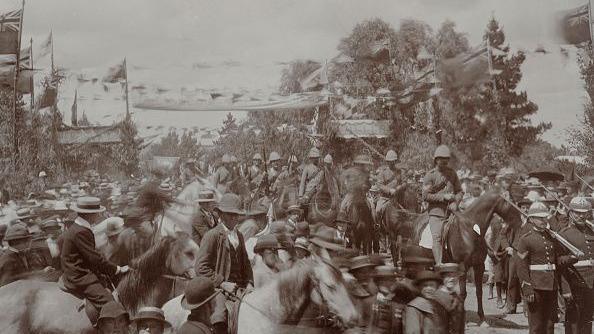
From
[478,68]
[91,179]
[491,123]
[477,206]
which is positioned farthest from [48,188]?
[491,123]

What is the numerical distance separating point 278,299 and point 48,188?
943 centimetres

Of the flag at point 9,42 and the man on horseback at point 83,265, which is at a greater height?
the flag at point 9,42

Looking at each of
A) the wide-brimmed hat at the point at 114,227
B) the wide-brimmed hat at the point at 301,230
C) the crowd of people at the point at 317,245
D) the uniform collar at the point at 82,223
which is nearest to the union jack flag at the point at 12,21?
the crowd of people at the point at 317,245

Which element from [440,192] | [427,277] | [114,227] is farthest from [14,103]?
[427,277]

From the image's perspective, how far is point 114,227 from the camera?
912 cm

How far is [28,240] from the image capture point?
866 cm

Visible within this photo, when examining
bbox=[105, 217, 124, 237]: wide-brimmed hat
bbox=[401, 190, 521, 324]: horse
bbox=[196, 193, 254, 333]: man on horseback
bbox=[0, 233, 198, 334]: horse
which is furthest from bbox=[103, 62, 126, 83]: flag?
bbox=[196, 193, 254, 333]: man on horseback

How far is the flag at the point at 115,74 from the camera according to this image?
15.3m

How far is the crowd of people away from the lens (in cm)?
629

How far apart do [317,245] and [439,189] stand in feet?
13.0

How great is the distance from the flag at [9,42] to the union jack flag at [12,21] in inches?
4.5

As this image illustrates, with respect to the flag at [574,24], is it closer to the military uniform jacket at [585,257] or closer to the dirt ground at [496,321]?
the dirt ground at [496,321]

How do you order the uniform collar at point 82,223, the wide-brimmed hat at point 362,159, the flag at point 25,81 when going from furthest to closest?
the flag at point 25,81, the wide-brimmed hat at point 362,159, the uniform collar at point 82,223

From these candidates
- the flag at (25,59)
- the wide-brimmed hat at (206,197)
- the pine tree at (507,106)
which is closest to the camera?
the wide-brimmed hat at (206,197)
